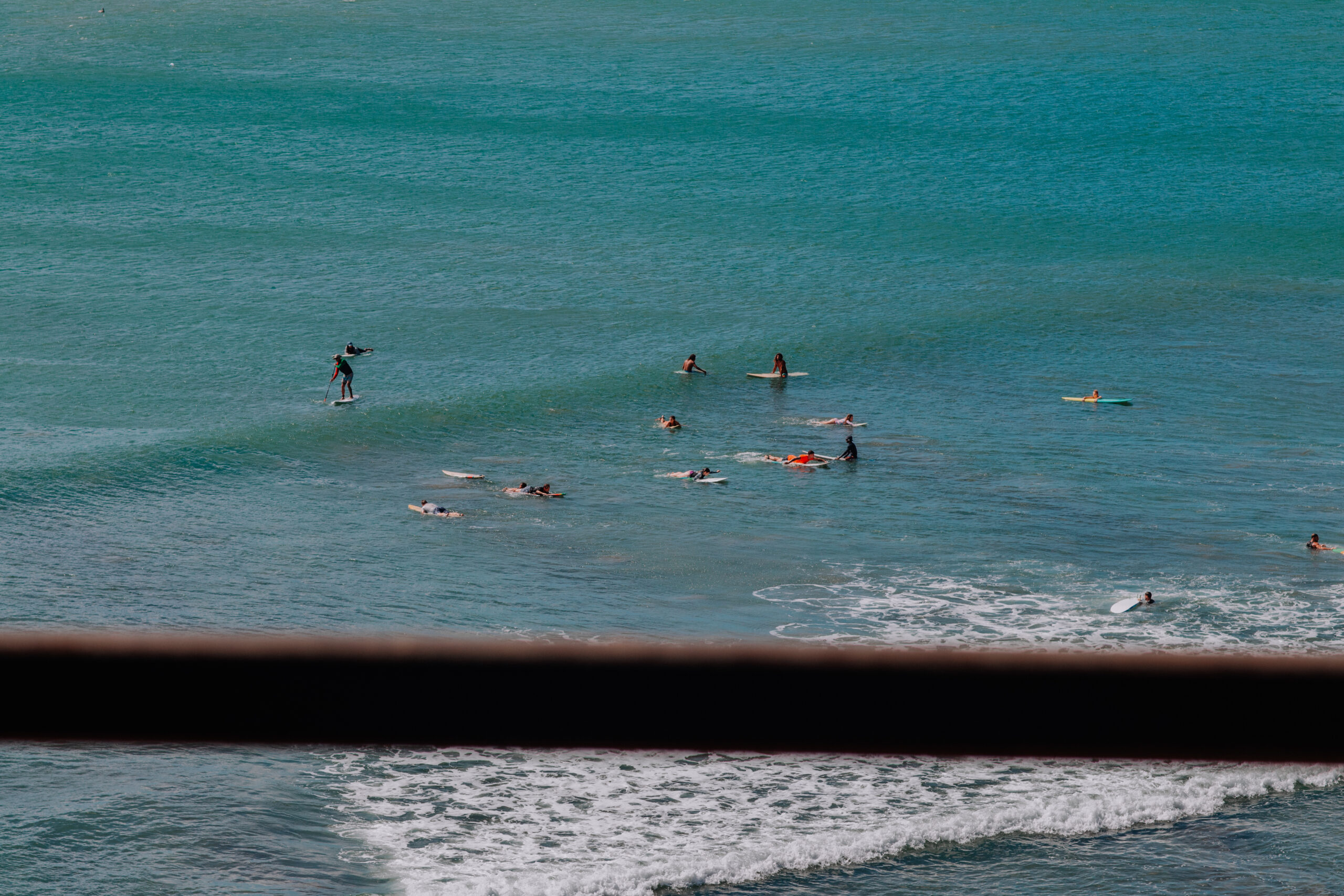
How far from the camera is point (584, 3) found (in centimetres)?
13362

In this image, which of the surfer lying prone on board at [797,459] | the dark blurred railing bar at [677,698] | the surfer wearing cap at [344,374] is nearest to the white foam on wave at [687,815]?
the dark blurred railing bar at [677,698]

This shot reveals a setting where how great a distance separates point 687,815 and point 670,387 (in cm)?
3733

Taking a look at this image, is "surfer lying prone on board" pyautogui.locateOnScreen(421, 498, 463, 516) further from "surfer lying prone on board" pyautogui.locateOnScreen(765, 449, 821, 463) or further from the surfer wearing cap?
the surfer wearing cap

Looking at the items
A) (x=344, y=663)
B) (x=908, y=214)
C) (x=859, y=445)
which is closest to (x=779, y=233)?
(x=908, y=214)

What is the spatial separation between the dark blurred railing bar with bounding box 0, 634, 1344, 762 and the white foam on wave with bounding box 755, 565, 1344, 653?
2741 centimetres

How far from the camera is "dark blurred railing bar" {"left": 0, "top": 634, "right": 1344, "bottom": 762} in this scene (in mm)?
1593

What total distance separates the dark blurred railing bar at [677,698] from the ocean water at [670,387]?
44 mm

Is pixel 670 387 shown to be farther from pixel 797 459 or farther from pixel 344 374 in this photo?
pixel 797 459

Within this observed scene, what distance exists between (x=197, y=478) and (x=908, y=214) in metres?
60.1

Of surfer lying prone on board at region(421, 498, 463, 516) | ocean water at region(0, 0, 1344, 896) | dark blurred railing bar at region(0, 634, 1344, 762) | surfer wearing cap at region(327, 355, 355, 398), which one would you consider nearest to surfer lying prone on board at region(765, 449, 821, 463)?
ocean water at region(0, 0, 1344, 896)

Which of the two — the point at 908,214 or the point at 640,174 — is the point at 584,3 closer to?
the point at 640,174

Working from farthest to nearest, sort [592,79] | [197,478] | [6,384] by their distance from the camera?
[592,79], [6,384], [197,478]

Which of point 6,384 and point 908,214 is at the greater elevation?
point 908,214

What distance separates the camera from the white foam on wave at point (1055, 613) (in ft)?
99.3
